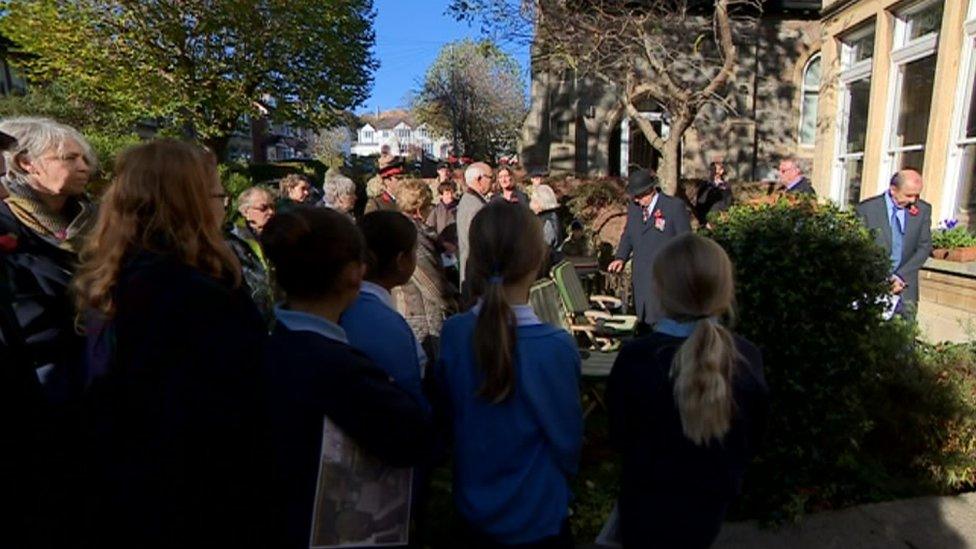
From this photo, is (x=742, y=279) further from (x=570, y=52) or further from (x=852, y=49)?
(x=570, y=52)

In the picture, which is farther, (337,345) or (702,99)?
(702,99)

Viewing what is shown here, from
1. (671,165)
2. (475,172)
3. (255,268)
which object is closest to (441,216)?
(475,172)

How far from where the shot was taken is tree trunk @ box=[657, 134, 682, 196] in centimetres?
1141

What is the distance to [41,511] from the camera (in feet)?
4.82

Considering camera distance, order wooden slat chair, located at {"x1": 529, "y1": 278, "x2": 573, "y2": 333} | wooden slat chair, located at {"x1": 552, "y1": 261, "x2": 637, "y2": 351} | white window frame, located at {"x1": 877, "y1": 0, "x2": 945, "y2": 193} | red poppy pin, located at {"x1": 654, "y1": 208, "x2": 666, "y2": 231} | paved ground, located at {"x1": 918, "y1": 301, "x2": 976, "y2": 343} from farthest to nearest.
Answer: white window frame, located at {"x1": 877, "y1": 0, "x2": 945, "y2": 193}, paved ground, located at {"x1": 918, "y1": 301, "x2": 976, "y2": 343}, red poppy pin, located at {"x1": 654, "y1": 208, "x2": 666, "y2": 231}, wooden slat chair, located at {"x1": 552, "y1": 261, "x2": 637, "y2": 351}, wooden slat chair, located at {"x1": 529, "y1": 278, "x2": 573, "y2": 333}

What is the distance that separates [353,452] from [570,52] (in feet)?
39.4

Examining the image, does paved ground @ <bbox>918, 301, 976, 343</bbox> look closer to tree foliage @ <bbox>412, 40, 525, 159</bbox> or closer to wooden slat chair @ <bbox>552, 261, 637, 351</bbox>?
wooden slat chair @ <bbox>552, 261, 637, 351</bbox>

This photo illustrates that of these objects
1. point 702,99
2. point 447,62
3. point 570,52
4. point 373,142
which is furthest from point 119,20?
point 373,142

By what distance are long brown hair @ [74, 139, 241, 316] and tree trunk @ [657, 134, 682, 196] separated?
1082 cm

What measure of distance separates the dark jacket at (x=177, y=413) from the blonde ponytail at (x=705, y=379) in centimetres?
113

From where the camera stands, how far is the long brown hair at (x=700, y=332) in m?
→ 1.65

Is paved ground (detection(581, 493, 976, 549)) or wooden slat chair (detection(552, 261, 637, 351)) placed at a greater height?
wooden slat chair (detection(552, 261, 637, 351))

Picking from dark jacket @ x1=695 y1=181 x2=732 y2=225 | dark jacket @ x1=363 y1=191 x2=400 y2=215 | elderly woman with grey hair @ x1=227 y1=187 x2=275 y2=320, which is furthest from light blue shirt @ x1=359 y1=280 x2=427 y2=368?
dark jacket @ x1=695 y1=181 x2=732 y2=225

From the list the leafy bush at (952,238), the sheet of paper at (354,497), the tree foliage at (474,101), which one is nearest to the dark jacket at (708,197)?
the leafy bush at (952,238)
